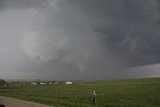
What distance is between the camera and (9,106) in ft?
139

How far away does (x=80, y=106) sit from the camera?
44531 millimetres

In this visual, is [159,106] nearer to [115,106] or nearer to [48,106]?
[115,106]

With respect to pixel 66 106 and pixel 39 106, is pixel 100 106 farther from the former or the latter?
pixel 39 106

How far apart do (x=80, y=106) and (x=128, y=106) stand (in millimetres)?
6830

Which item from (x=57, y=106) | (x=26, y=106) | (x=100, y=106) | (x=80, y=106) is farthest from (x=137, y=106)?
(x=26, y=106)

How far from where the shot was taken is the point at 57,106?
4441cm

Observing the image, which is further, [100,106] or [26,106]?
[100,106]

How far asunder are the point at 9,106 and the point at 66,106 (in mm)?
7656

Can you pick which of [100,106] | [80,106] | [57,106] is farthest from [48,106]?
[100,106]

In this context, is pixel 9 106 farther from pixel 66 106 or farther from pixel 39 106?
pixel 66 106

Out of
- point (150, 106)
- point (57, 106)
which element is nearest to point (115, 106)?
point (150, 106)

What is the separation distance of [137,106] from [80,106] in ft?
26.7

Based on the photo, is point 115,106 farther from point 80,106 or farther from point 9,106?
point 9,106

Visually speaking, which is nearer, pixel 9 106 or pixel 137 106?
pixel 9 106
